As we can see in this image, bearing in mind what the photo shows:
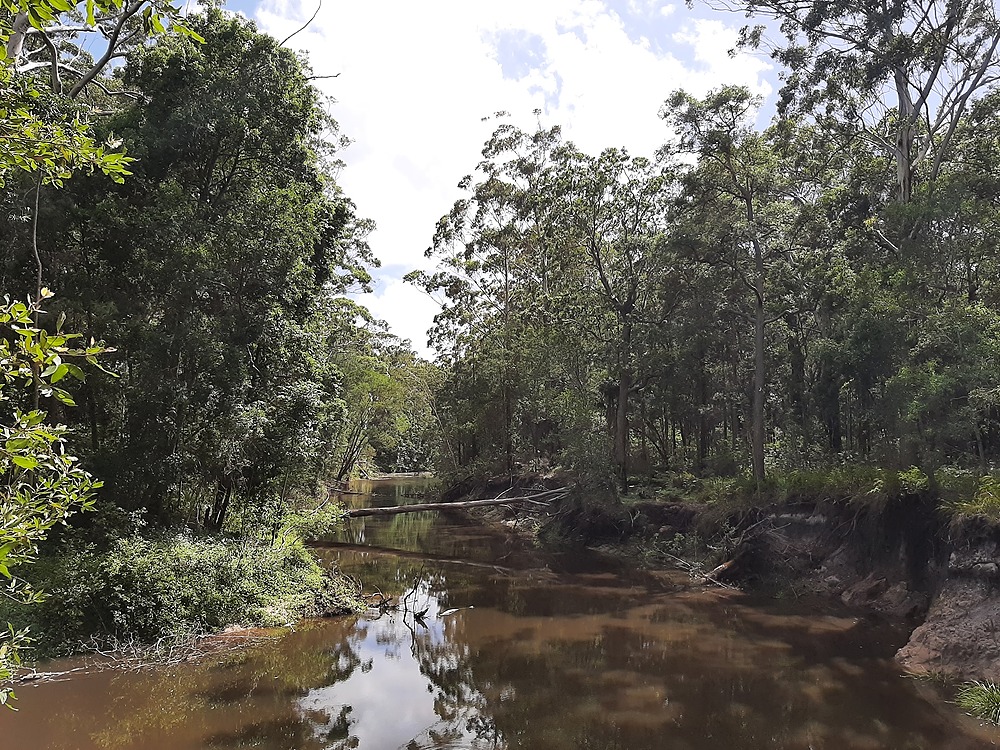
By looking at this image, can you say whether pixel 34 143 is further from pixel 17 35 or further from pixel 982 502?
pixel 982 502

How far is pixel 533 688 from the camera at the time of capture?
9.62 m

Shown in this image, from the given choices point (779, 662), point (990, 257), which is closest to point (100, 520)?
→ point (779, 662)

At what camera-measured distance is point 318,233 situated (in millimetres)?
14102

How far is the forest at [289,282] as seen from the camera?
10.0 metres

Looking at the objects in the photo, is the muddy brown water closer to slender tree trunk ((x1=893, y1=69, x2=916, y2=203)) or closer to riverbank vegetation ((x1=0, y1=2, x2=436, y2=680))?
riverbank vegetation ((x1=0, y1=2, x2=436, y2=680))

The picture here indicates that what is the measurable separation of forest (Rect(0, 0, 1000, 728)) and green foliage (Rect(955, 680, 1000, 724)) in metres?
2.97

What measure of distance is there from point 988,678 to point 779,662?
289 cm

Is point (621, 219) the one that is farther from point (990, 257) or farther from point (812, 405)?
point (990, 257)

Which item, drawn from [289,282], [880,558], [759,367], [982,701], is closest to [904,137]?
[759,367]

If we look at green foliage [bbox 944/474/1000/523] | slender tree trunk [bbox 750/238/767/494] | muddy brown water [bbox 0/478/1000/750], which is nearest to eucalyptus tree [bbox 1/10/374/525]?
muddy brown water [bbox 0/478/1000/750]

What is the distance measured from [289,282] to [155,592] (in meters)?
6.25

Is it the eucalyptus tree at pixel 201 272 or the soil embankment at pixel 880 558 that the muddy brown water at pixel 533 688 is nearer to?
the soil embankment at pixel 880 558

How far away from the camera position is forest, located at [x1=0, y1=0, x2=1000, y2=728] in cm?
1002

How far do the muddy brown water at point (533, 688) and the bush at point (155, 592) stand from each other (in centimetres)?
74
